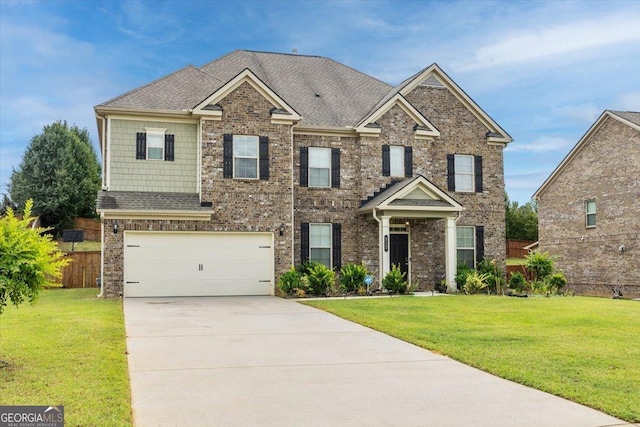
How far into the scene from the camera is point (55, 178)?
128ft

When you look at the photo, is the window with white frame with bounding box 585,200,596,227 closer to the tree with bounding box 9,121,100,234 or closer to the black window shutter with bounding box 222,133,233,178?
the black window shutter with bounding box 222,133,233,178

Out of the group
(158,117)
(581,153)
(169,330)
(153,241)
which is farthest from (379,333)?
(581,153)

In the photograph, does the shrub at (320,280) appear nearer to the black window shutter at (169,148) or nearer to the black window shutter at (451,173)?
the black window shutter at (169,148)

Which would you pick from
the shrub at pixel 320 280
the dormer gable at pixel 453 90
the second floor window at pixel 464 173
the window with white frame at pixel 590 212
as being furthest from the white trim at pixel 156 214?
the window with white frame at pixel 590 212

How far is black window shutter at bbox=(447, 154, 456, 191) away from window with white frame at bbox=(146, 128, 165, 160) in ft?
35.4

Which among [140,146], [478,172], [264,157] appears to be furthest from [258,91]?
[478,172]


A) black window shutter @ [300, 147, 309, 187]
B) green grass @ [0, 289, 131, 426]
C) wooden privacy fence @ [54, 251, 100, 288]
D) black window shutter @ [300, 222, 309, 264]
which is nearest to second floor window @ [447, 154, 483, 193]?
black window shutter @ [300, 147, 309, 187]

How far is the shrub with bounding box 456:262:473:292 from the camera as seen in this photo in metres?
22.5

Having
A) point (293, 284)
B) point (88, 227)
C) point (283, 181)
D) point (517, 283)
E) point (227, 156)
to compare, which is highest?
point (227, 156)

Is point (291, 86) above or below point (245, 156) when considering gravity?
above

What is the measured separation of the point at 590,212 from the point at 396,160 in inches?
435

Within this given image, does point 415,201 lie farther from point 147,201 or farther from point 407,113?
point 147,201

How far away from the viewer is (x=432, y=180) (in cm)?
2355

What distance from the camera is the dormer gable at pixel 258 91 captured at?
20.4 meters
